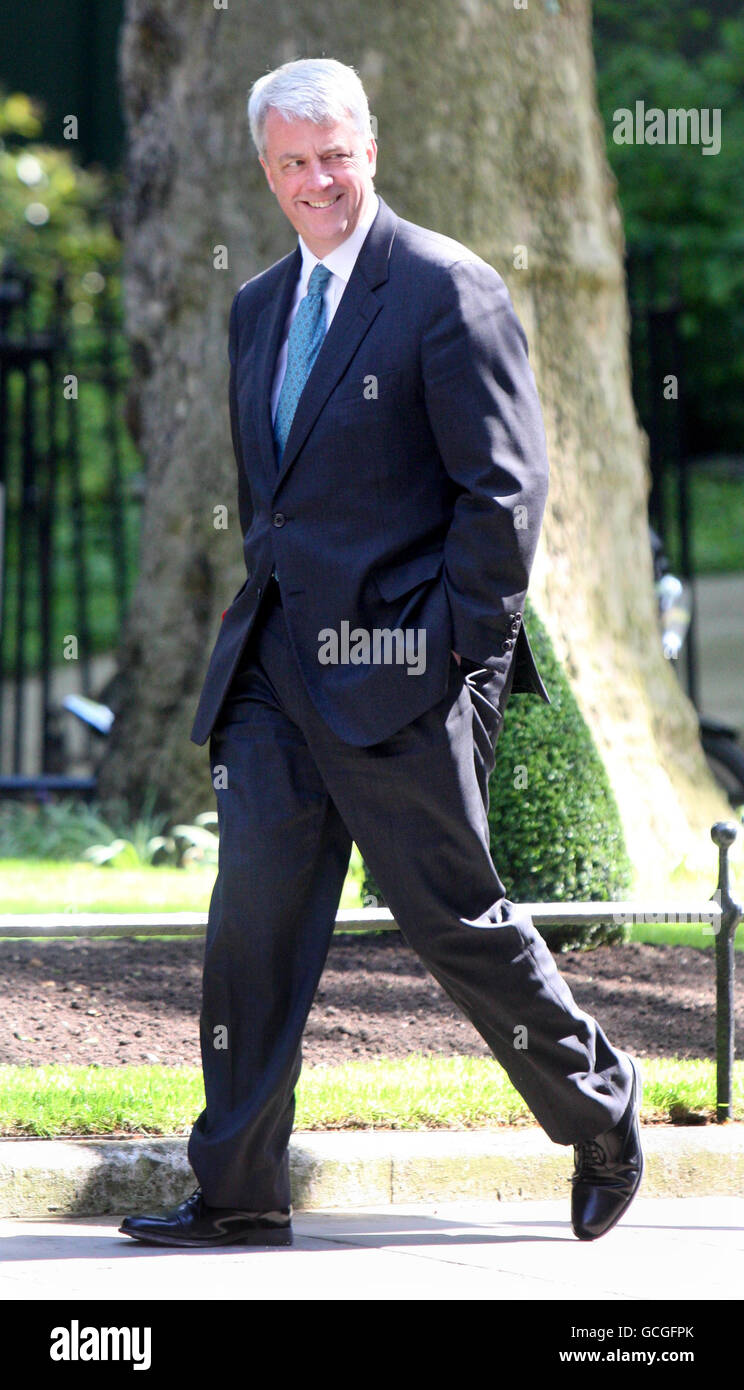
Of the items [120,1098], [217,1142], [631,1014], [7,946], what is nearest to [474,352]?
[217,1142]

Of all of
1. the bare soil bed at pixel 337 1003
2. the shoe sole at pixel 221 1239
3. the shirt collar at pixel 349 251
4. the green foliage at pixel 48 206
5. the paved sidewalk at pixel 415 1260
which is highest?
the green foliage at pixel 48 206

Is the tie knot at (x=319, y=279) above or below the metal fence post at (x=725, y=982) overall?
above

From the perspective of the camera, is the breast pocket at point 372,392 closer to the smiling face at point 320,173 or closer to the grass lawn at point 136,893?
the smiling face at point 320,173

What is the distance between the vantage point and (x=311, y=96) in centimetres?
345

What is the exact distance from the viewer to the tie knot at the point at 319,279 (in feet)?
12.0

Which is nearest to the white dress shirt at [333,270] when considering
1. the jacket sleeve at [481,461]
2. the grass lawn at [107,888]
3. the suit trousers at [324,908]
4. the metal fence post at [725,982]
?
the jacket sleeve at [481,461]

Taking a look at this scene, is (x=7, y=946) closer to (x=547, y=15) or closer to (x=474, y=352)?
(x=474, y=352)

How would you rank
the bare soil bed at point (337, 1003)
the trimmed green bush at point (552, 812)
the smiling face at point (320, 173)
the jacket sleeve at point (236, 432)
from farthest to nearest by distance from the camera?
the trimmed green bush at point (552, 812)
the bare soil bed at point (337, 1003)
the jacket sleeve at point (236, 432)
the smiling face at point (320, 173)

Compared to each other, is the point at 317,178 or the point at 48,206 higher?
the point at 48,206

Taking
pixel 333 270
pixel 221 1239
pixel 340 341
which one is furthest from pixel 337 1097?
pixel 333 270

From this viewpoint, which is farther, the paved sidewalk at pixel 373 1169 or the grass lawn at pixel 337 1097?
the grass lawn at pixel 337 1097

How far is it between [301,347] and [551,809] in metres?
2.31

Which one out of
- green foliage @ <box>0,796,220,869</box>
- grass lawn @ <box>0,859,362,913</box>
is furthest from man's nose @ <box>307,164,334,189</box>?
green foliage @ <box>0,796,220,869</box>

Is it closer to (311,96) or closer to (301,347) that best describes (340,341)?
(301,347)
